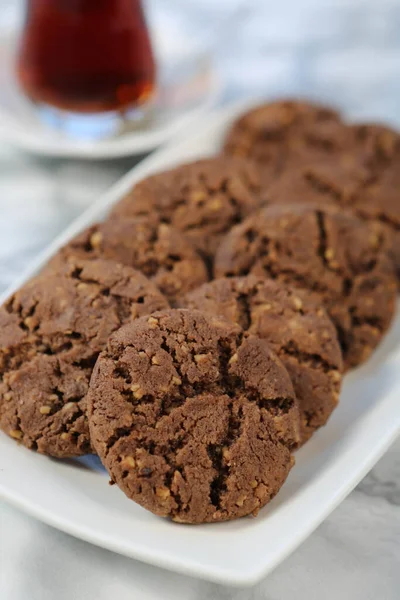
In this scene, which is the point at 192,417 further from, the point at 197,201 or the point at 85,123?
the point at 85,123

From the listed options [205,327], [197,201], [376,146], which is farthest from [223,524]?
[376,146]

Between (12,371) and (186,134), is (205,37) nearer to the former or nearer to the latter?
(186,134)

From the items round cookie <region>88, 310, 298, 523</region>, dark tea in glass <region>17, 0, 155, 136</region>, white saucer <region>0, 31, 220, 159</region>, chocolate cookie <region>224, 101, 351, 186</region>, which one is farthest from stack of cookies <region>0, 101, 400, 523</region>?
dark tea in glass <region>17, 0, 155, 136</region>

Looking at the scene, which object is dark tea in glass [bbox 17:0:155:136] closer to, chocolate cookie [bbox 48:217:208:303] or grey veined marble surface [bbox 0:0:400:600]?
grey veined marble surface [bbox 0:0:400:600]

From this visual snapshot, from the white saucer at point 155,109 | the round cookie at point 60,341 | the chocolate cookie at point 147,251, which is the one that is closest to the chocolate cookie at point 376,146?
the white saucer at point 155,109

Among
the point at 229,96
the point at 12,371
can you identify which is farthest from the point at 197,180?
the point at 229,96

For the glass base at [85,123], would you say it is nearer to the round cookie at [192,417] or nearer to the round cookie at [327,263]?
the round cookie at [327,263]
